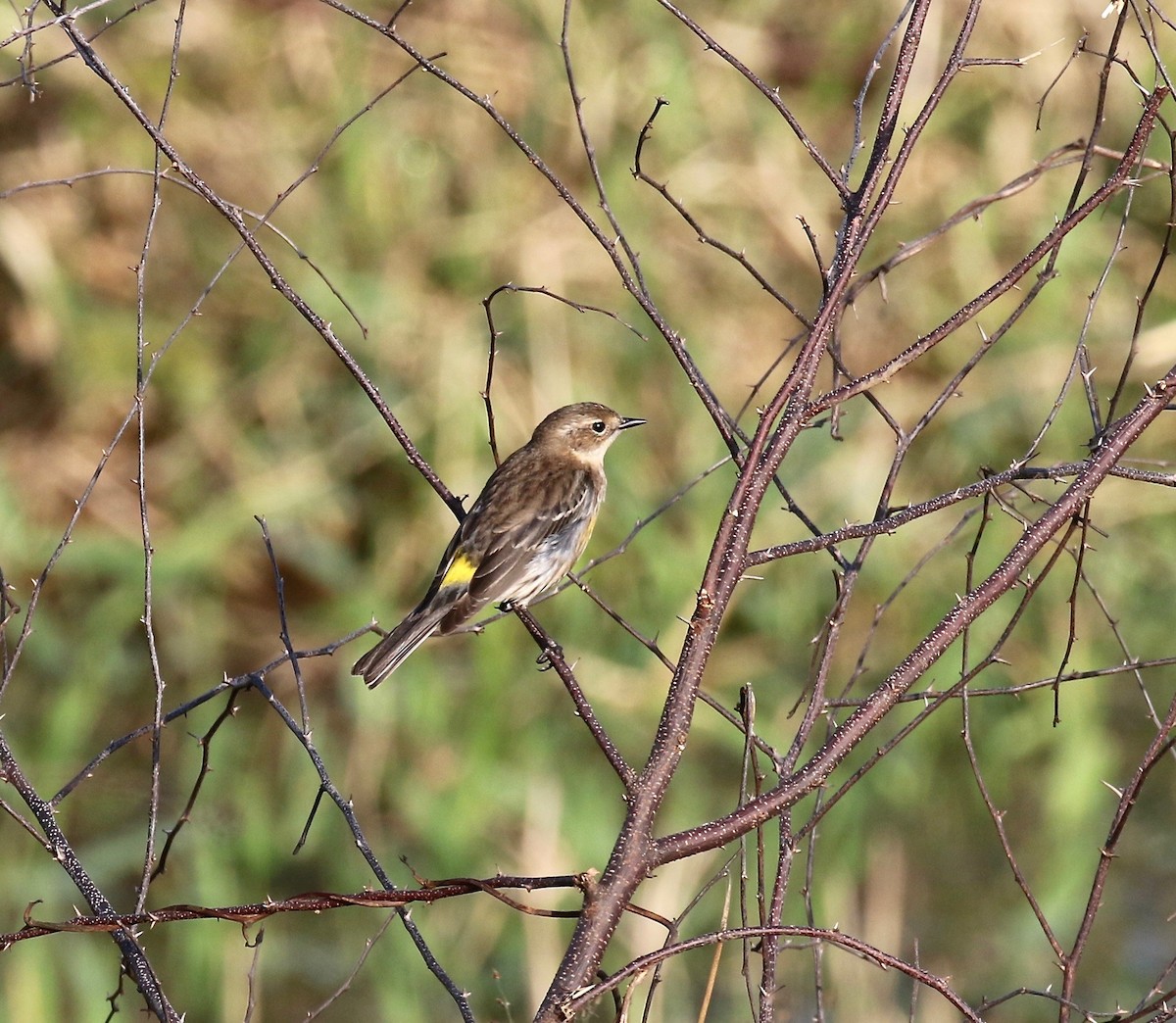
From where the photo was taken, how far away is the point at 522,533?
637 centimetres

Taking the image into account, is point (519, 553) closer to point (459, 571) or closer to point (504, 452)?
point (459, 571)

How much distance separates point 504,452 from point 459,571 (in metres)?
2.65

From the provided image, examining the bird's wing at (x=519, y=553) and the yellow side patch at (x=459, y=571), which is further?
the yellow side patch at (x=459, y=571)

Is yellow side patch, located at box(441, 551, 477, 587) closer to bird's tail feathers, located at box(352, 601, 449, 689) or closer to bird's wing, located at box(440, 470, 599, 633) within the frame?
bird's wing, located at box(440, 470, 599, 633)

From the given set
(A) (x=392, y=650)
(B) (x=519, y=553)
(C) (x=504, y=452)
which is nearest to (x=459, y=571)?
(B) (x=519, y=553)

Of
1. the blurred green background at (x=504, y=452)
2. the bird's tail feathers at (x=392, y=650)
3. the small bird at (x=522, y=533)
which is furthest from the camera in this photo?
the blurred green background at (x=504, y=452)

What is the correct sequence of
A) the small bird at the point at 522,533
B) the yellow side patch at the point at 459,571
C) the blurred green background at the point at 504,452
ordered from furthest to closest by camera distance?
the blurred green background at the point at 504,452, the yellow side patch at the point at 459,571, the small bird at the point at 522,533

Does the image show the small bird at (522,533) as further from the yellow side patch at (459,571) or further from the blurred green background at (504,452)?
the blurred green background at (504,452)

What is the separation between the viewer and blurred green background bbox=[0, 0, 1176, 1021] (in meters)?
7.26

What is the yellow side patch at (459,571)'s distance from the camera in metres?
6.29

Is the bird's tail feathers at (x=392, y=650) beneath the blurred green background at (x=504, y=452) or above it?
beneath

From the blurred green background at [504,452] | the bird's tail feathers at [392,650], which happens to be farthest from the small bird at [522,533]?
the blurred green background at [504,452]

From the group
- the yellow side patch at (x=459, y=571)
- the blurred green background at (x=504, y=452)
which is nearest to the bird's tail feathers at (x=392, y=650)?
the yellow side patch at (x=459, y=571)

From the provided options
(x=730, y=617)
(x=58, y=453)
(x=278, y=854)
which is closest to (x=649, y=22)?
(x=730, y=617)
